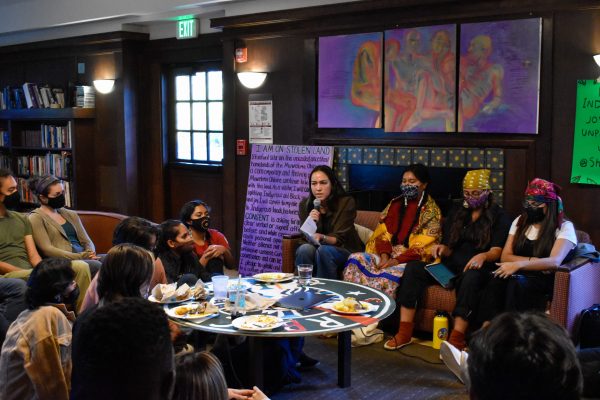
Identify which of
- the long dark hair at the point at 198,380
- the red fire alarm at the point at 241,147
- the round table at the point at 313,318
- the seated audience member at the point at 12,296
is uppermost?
the red fire alarm at the point at 241,147

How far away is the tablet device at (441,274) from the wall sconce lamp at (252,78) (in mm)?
2764

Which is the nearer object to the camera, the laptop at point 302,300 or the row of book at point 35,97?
the laptop at point 302,300

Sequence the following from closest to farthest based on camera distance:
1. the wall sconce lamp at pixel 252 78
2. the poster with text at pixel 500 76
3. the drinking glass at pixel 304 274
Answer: the drinking glass at pixel 304 274 < the poster with text at pixel 500 76 < the wall sconce lamp at pixel 252 78

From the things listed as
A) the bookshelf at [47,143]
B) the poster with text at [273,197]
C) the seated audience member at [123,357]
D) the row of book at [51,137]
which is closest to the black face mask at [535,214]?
the poster with text at [273,197]

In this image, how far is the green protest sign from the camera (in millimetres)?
4918

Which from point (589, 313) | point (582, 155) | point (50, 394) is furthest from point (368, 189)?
point (50, 394)

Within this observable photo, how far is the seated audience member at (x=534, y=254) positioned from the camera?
451 centimetres

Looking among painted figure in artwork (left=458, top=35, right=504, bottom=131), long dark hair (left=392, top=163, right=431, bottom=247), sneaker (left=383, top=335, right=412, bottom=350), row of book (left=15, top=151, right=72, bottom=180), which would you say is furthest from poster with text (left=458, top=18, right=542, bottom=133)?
row of book (left=15, top=151, right=72, bottom=180)

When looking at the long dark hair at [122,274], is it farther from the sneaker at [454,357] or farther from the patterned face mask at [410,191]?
the patterned face mask at [410,191]

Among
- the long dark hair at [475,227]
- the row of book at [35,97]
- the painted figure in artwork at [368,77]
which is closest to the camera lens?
the long dark hair at [475,227]

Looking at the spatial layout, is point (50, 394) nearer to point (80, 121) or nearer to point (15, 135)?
point (80, 121)

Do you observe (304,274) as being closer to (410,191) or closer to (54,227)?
(410,191)

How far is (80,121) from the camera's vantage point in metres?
8.41

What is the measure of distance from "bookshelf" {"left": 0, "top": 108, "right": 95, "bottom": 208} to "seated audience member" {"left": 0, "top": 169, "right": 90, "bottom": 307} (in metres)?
3.18
